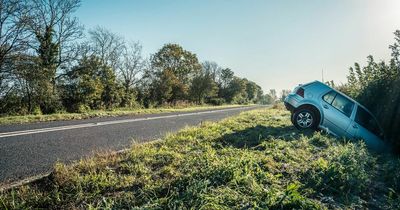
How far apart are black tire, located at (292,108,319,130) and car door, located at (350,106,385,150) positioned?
1.16 metres

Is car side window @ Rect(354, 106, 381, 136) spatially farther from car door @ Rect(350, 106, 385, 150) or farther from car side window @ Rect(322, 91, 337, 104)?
car side window @ Rect(322, 91, 337, 104)

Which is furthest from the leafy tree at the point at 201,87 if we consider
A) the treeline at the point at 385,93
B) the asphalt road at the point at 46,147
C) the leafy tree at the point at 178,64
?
the asphalt road at the point at 46,147

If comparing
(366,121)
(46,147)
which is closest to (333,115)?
(366,121)

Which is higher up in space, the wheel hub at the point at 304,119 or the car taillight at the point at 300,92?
the car taillight at the point at 300,92

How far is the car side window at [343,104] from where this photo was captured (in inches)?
367

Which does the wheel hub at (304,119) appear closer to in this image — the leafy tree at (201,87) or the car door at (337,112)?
the car door at (337,112)

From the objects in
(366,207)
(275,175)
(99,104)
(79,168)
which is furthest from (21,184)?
(99,104)

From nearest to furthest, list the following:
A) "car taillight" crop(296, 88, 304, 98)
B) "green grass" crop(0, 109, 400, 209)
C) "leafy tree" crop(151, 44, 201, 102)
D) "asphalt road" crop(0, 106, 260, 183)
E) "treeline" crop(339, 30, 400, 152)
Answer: "green grass" crop(0, 109, 400, 209)
"asphalt road" crop(0, 106, 260, 183)
"treeline" crop(339, 30, 400, 152)
"car taillight" crop(296, 88, 304, 98)
"leafy tree" crop(151, 44, 201, 102)

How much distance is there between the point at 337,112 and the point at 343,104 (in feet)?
1.23

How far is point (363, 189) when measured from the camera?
14.5ft

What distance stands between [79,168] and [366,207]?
4.23m

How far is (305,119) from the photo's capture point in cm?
980

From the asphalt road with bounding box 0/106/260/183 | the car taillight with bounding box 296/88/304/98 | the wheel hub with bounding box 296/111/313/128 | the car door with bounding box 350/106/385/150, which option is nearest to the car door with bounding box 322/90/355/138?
the car door with bounding box 350/106/385/150

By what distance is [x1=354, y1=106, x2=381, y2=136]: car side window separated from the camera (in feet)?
30.2
